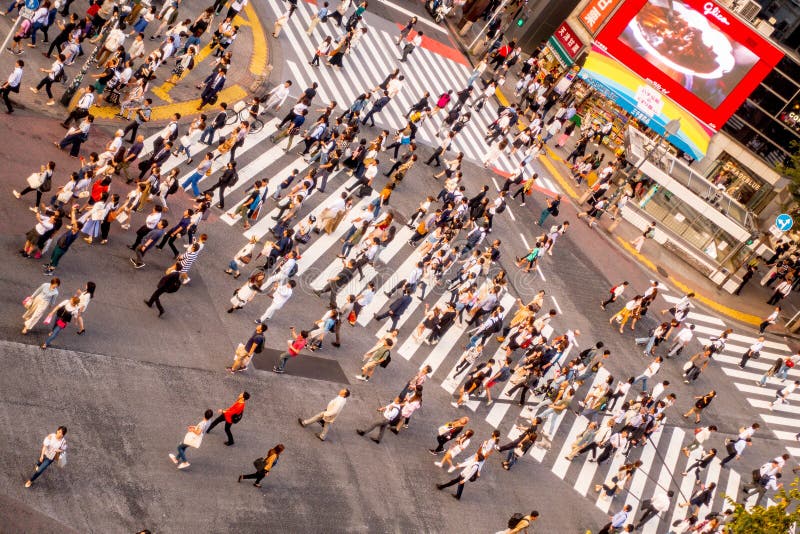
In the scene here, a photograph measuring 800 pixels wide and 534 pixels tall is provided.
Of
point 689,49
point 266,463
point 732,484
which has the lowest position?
point 266,463

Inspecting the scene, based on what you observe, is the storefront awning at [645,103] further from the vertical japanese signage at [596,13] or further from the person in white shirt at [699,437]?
the person in white shirt at [699,437]

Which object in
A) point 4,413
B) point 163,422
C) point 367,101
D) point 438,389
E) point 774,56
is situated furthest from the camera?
point 774,56

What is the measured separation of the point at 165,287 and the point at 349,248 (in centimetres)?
851

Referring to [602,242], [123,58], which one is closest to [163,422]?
[123,58]

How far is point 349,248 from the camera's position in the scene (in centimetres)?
3020

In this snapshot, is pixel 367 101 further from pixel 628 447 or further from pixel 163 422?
pixel 163 422

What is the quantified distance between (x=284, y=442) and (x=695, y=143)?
107 feet

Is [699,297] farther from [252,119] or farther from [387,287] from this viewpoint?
[252,119]

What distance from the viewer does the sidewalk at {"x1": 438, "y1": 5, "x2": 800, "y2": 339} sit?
42.0 meters

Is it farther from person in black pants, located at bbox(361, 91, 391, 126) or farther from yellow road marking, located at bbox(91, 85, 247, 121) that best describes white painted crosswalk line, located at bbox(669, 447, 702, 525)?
yellow road marking, located at bbox(91, 85, 247, 121)

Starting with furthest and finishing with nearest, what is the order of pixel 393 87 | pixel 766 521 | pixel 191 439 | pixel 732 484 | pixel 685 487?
pixel 393 87, pixel 732 484, pixel 685 487, pixel 766 521, pixel 191 439

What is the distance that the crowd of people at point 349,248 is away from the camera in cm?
2417

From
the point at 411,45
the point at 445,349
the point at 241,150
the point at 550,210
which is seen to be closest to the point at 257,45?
the point at 241,150

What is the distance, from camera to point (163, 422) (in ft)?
66.6
